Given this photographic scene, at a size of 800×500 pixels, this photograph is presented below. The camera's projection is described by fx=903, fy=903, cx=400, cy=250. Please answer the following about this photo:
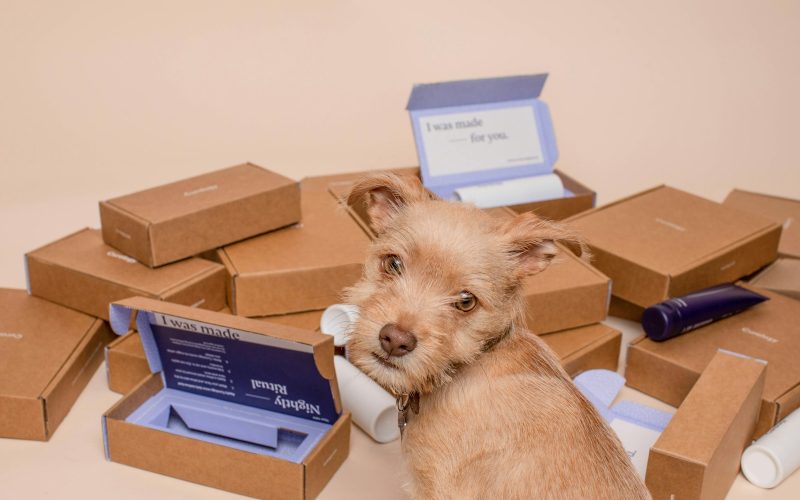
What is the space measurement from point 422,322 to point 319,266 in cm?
185

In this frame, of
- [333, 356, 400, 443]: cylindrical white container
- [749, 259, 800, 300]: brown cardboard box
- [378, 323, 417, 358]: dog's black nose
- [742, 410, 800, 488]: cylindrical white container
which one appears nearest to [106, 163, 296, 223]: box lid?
[333, 356, 400, 443]: cylindrical white container

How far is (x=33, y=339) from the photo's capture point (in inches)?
181

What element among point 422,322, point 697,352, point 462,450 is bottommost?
point 697,352

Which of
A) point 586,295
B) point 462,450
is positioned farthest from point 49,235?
point 462,450

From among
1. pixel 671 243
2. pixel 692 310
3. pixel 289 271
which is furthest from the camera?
pixel 671 243

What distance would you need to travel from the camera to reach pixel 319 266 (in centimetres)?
475

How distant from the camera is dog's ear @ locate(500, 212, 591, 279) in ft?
10.4

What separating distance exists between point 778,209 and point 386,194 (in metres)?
3.93

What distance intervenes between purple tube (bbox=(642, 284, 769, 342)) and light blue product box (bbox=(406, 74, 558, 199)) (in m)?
1.62

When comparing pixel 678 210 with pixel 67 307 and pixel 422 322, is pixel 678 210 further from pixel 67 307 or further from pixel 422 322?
pixel 67 307

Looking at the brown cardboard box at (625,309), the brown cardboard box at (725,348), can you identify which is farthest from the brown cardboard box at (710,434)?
the brown cardboard box at (625,309)

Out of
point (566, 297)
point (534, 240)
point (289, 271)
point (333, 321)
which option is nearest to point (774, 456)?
point (566, 297)

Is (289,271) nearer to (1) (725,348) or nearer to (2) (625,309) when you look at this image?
(2) (625,309)

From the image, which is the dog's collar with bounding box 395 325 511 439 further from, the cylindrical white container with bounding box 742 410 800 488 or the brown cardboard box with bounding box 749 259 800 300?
the brown cardboard box with bounding box 749 259 800 300
